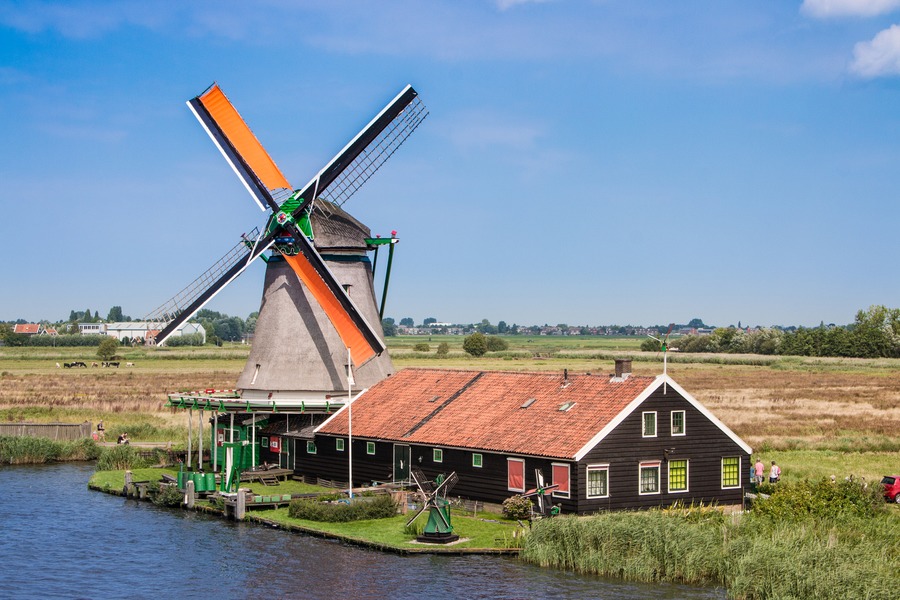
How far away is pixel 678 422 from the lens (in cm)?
3562

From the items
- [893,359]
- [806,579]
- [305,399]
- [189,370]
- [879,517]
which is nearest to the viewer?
[806,579]

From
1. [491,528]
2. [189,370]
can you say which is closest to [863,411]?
[491,528]

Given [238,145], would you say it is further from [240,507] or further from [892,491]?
A: [892,491]

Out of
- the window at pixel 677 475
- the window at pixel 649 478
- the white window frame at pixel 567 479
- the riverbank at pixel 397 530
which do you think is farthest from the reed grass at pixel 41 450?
the window at pixel 677 475

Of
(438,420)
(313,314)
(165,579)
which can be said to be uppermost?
(313,314)

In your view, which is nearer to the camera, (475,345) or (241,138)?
(241,138)

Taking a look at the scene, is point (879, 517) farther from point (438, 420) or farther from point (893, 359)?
point (893, 359)

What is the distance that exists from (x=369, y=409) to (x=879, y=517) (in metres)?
19.4

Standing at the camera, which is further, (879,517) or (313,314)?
(313,314)

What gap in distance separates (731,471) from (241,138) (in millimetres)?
24813

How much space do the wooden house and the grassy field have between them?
932cm

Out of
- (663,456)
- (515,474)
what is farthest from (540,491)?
(663,456)

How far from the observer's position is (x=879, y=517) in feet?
105

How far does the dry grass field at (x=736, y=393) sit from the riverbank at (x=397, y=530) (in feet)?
72.1
